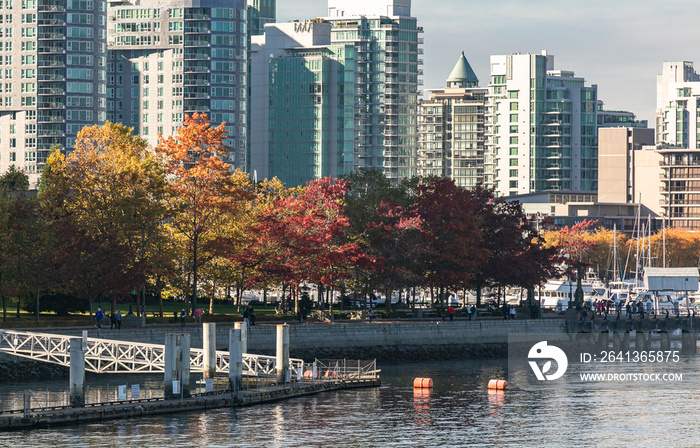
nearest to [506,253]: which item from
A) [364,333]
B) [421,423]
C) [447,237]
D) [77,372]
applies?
[447,237]

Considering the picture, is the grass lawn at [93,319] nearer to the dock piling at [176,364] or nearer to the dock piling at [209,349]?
the dock piling at [209,349]

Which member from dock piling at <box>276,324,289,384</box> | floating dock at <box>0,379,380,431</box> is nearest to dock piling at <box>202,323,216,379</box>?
floating dock at <box>0,379,380,431</box>

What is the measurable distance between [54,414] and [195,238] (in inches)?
1402

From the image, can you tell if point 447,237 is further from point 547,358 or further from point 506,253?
point 547,358

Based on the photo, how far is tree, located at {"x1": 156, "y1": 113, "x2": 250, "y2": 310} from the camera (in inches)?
3826

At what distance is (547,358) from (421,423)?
4379cm

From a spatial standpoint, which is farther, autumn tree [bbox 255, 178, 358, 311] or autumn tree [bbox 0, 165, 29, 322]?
autumn tree [bbox 255, 178, 358, 311]

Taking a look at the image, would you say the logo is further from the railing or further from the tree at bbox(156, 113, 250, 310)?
the tree at bbox(156, 113, 250, 310)

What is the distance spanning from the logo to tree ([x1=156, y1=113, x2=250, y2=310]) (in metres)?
26.4

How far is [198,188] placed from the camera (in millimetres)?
97938

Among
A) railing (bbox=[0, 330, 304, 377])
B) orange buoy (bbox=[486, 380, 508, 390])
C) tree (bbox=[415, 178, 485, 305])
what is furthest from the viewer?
tree (bbox=[415, 178, 485, 305])

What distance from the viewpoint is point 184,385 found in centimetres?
6788

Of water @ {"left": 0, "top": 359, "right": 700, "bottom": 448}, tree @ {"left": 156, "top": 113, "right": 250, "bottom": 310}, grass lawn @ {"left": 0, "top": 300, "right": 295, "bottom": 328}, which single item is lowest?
water @ {"left": 0, "top": 359, "right": 700, "bottom": 448}

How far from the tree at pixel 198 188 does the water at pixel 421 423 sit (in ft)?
74.3
